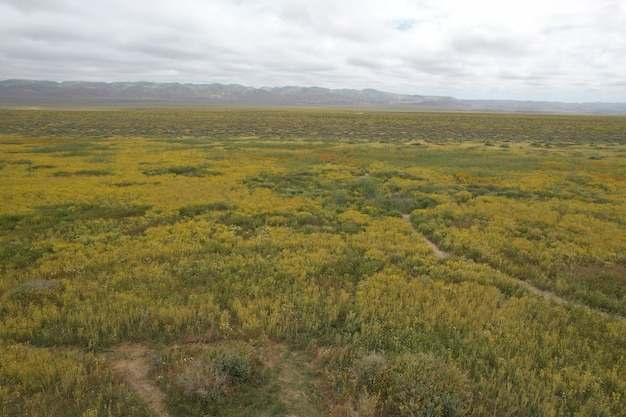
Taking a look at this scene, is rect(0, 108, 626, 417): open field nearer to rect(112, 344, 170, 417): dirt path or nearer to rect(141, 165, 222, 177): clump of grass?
rect(112, 344, 170, 417): dirt path

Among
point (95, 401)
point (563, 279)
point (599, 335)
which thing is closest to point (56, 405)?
point (95, 401)

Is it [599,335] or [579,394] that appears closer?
[579,394]

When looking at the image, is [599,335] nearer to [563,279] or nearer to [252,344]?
[563,279]

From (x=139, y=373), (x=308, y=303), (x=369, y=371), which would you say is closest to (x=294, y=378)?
(x=369, y=371)

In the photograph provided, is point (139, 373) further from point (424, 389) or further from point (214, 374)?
point (424, 389)

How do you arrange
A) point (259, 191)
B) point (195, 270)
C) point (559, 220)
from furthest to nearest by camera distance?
point (259, 191) < point (559, 220) < point (195, 270)

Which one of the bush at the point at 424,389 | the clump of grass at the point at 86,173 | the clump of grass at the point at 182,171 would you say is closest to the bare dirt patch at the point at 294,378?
the bush at the point at 424,389
